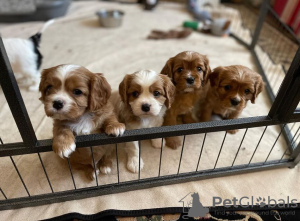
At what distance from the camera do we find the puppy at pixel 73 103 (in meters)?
1.40

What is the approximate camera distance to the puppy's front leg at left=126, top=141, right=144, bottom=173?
1.98 metres

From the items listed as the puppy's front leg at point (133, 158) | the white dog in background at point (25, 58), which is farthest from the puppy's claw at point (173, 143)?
the white dog in background at point (25, 58)

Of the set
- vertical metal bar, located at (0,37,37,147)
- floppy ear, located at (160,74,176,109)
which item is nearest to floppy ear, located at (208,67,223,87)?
floppy ear, located at (160,74,176,109)

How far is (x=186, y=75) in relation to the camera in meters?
1.85

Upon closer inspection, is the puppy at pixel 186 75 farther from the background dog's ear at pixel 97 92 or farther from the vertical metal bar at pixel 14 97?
the vertical metal bar at pixel 14 97

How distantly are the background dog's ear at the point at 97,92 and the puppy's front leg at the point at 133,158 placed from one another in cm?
60

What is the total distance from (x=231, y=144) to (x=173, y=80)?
845mm

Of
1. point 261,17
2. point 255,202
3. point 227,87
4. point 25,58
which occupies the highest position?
point 227,87

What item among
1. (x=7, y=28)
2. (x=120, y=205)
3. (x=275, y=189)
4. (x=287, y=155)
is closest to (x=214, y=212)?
(x=275, y=189)

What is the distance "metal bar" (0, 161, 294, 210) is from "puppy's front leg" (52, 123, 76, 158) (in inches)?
19.8

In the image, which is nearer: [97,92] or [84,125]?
[97,92]

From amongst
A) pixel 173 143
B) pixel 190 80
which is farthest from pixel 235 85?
pixel 173 143

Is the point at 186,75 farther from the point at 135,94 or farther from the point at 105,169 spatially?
the point at 105,169

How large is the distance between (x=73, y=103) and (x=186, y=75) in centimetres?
86
